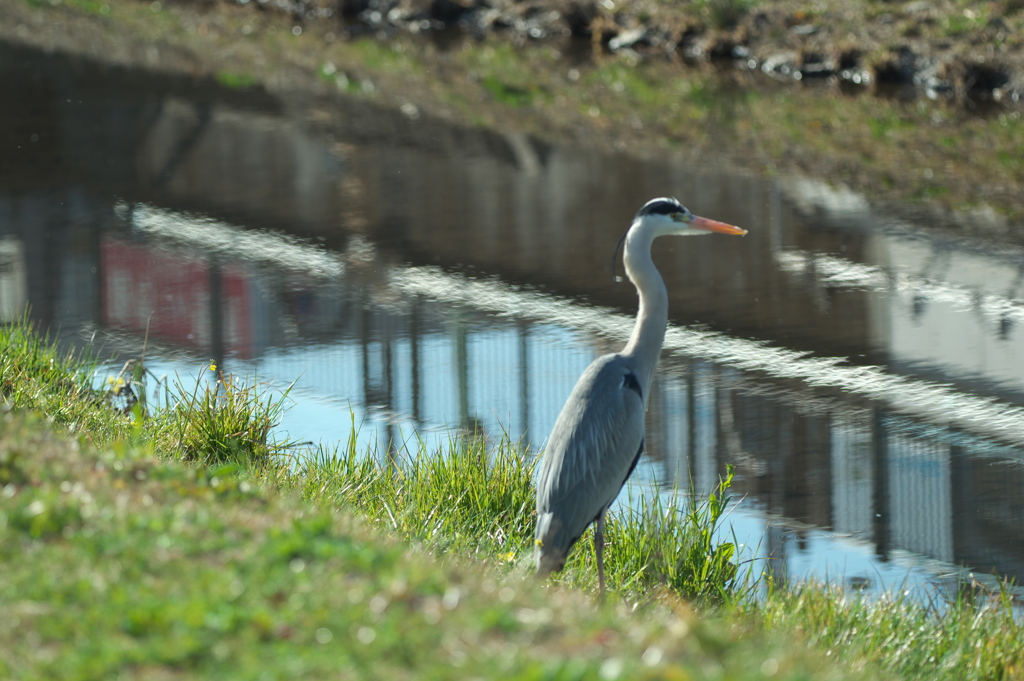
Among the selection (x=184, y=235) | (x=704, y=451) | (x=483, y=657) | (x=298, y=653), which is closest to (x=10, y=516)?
(x=298, y=653)

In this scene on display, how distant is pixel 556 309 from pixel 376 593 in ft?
20.7

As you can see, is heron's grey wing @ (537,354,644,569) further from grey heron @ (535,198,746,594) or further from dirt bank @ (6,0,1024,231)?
dirt bank @ (6,0,1024,231)

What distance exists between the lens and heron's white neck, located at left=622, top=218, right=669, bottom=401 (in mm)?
6078

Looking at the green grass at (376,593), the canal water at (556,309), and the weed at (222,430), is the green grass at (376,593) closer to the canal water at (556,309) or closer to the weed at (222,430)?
the weed at (222,430)

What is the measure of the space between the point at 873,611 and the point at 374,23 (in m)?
21.8

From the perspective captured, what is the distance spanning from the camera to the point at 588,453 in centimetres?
564

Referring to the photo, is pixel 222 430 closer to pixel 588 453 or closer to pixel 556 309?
pixel 588 453

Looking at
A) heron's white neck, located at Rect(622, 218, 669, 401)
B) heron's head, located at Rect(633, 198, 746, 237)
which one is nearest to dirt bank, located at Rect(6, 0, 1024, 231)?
heron's head, located at Rect(633, 198, 746, 237)

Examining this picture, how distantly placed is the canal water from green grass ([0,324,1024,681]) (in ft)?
2.02

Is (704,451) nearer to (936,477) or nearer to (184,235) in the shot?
(936,477)

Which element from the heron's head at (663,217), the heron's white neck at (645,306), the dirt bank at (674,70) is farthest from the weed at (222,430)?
the dirt bank at (674,70)

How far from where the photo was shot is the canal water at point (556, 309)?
7.38 metres

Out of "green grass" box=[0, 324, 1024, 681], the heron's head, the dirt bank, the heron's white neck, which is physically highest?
the dirt bank

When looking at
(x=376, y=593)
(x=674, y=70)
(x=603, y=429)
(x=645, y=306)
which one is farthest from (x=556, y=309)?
(x=674, y=70)
